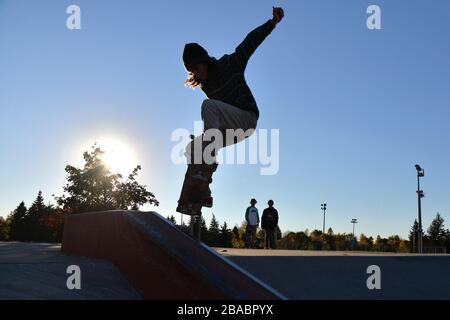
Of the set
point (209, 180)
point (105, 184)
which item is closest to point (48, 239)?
point (105, 184)

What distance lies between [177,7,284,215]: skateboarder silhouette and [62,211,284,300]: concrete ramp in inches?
19.8

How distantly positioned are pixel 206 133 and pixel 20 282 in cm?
209

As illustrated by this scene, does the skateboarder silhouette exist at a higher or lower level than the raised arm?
lower

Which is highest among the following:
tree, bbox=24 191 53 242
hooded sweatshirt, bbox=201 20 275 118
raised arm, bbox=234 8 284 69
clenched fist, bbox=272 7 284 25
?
clenched fist, bbox=272 7 284 25

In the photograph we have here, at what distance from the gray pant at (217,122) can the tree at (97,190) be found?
125 ft

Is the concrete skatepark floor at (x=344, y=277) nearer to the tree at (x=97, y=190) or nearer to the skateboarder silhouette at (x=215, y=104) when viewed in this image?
the skateboarder silhouette at (x=215, y=104)

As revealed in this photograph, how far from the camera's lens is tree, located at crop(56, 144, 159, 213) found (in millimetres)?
41562

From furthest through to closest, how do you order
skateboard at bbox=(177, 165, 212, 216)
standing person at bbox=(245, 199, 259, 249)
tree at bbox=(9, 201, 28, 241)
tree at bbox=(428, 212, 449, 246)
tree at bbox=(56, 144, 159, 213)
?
tree at bbox=(428, 212, 449, 246) → tree at bbox=(9, 201, 28, 241) → tree at bbox=(56, 144, 159, 213) → standing person at bbox=(245, 199, 259, 249) → skateboard at bbox=(177, 165, 212, 216)

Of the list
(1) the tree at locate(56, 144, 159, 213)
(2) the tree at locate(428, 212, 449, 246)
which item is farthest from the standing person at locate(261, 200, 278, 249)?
(2) the tree at locate(428, 212, 449, 246)

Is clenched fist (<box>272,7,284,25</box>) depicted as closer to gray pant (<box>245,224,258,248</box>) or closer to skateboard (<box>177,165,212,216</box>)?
skateboard (<box>177,165,212,216</box>)

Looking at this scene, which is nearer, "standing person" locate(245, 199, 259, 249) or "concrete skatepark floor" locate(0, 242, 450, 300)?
Result: "concrete skatepark floor" locate(0, 242, 450, 300)
